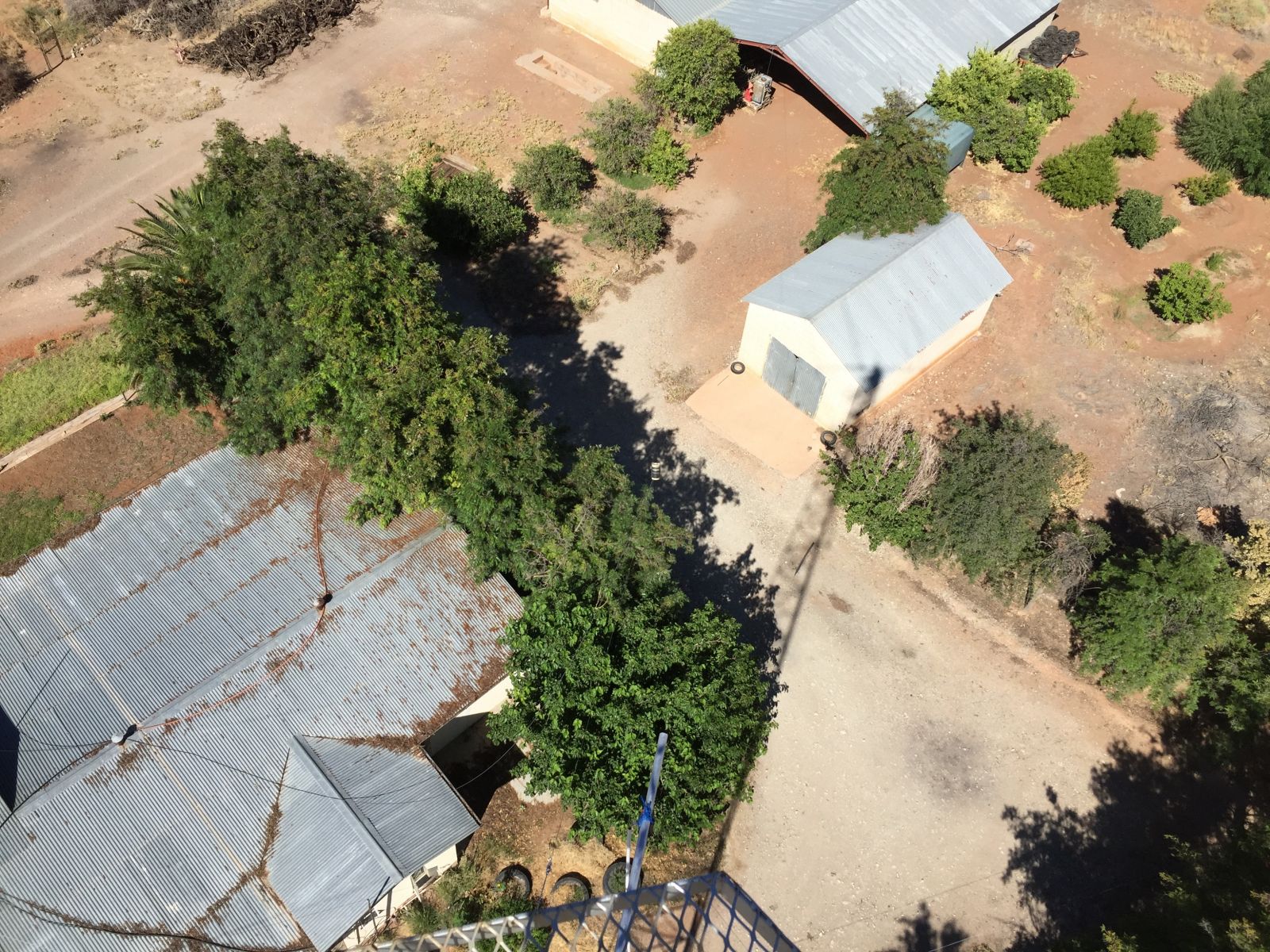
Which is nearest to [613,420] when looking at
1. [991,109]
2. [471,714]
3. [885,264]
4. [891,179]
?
[885,264]

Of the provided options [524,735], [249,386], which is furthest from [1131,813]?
[249,386]

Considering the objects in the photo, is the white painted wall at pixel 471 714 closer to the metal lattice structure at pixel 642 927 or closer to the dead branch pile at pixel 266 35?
the metal lattice structure at pixel 642 927

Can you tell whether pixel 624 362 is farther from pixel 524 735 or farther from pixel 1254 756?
pixel 1254 756

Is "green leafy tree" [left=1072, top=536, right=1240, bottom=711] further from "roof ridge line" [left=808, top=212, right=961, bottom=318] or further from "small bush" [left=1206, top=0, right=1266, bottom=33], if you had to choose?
"small bush" [left=1206, top=0, right=1266, bottom=33]

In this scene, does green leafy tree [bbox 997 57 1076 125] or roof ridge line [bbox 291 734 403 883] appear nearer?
roof ridge line [bbox 291 734 403 883]

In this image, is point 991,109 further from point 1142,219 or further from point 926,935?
point 926,935

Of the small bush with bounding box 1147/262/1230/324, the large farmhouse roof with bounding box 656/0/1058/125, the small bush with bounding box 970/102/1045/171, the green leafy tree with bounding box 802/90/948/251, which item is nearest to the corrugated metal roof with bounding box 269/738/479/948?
the green leafy tree with bounding box 802/90/948/251
